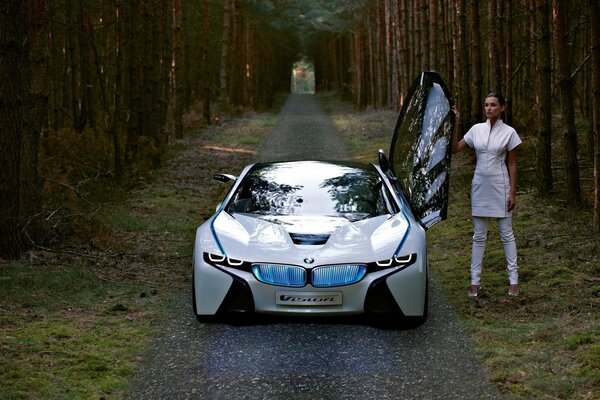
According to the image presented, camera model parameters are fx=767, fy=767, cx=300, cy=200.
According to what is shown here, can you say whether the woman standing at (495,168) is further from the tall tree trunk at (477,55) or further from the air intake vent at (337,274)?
the tall tree trunk at (477,55)

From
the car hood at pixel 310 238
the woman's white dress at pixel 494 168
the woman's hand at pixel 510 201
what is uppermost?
the woman's white dress at pixel 494 168

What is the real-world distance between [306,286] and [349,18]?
47609 millimetres

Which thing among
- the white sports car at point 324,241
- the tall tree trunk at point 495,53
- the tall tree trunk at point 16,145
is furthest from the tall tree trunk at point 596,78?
the tall tree trunk at point 16,145

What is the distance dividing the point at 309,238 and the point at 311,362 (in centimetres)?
110

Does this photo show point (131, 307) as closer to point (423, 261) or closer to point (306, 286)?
point (306, 286)

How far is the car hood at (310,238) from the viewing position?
19.9 ft

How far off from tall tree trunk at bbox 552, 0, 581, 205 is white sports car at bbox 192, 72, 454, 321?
14.2 ft

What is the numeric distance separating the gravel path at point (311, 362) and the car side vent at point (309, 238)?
63 centimetres

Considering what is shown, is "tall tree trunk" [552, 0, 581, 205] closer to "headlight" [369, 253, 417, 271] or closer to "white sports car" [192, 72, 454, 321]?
"white sports car" [192, 72, 454, 321]

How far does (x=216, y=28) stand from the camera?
146ft

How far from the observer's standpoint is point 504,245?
744cm

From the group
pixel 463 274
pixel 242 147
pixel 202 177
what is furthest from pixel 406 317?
pixel 242 147

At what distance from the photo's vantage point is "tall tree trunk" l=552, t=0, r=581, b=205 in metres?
11.3

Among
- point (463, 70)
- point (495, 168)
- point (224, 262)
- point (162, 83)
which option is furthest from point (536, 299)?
point (162, 83)
